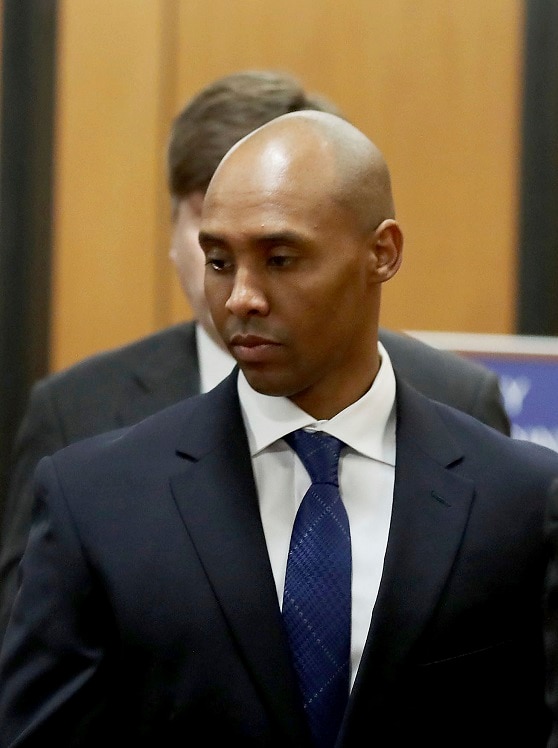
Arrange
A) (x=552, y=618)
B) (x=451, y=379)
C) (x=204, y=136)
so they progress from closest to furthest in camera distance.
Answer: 1. (x=552, y=618)
2. (x=204, y=136)
3. (x=451, y=379)

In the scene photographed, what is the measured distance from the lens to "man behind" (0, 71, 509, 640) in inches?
72.4

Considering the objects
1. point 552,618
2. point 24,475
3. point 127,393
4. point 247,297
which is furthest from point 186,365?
point 552,618

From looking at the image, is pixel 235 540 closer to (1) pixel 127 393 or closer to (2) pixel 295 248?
(2) pixel 295 248

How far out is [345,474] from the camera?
4.57 feet

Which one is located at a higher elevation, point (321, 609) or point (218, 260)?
point (218, 260)

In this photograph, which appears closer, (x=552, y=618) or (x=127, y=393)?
(x=552, y=618)

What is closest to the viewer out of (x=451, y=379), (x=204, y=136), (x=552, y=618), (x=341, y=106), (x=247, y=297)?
(x=552, y=618)

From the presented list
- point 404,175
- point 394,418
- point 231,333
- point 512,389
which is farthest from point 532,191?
point 231,333

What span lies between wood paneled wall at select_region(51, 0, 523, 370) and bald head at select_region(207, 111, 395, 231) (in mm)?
1620

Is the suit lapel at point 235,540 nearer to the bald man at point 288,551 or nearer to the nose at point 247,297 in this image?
the bald man at point 288,551

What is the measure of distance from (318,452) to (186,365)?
0.63 m

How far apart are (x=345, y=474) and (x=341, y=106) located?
5.97 ft

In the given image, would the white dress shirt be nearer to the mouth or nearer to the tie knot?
the tie knot

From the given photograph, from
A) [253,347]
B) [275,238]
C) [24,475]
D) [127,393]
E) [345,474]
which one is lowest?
[24,475]
